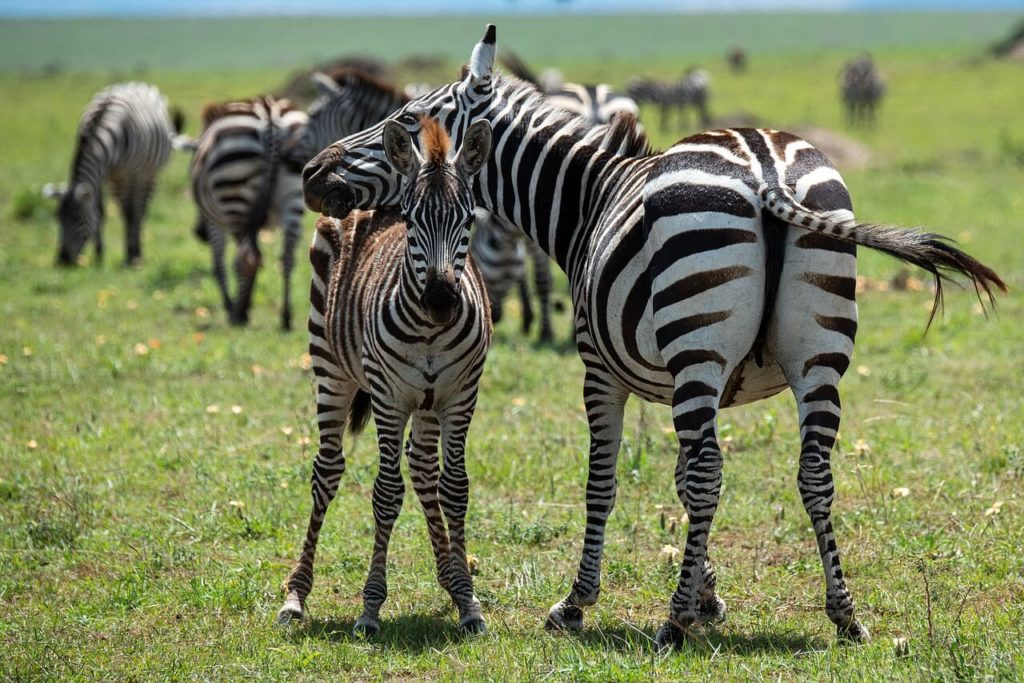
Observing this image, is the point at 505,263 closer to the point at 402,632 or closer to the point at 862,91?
the point at 402,632

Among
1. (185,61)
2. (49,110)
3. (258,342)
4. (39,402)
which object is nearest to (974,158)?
(258,342)

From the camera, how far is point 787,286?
4.96m

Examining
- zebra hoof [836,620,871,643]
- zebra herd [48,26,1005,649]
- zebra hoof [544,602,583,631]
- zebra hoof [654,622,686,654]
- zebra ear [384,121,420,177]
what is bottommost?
zebra hoof [544,602,583,631]

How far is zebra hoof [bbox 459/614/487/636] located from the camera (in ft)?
18.2

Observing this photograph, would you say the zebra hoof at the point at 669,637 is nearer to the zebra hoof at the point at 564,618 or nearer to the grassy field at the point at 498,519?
the grassy field at the point at 498,519

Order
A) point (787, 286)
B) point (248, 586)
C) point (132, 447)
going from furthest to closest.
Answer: point (132, 447) → point (248, 586) → point (787, 286)

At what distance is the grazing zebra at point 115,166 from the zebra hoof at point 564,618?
1218cm

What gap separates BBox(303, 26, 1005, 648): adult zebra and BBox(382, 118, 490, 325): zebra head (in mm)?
657

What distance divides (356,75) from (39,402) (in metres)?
5.02

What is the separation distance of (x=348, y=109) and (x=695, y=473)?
27.9 feet

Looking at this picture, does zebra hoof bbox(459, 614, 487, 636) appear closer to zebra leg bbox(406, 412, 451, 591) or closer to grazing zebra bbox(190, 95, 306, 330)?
zebra leg bbox(406, 412, 451, 591)

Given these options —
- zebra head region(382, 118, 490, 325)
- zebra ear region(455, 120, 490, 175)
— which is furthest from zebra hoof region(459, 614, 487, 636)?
zebra ear region(455, 120, 490, 175)

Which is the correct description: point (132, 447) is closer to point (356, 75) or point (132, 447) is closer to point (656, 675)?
point (656, 675)

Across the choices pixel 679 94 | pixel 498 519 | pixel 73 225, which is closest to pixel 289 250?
pixel 73 225
